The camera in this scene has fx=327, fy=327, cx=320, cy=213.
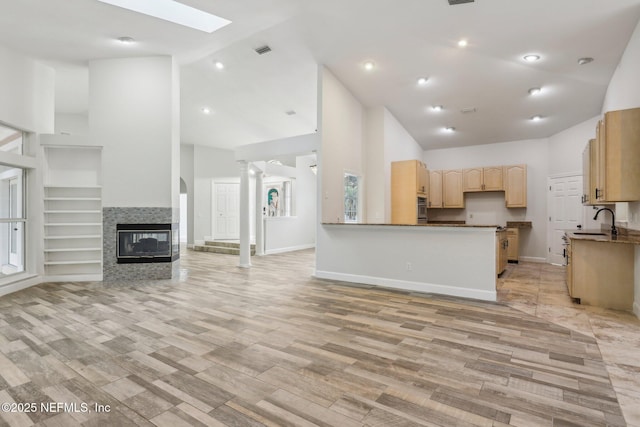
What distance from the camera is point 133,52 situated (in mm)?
5582

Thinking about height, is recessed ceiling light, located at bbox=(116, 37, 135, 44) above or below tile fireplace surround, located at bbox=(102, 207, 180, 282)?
above

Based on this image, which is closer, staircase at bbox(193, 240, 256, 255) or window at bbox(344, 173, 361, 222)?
window at bbox(344, 173, 361, 222)

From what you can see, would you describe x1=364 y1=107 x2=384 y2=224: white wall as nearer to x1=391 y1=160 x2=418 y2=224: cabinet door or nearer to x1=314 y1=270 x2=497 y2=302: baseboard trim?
x1=391 y1=160 x2=418 y2=224: cabinet door

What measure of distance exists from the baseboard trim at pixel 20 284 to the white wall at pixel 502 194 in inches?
349

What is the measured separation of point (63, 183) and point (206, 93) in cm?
365

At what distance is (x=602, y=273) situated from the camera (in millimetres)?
4039

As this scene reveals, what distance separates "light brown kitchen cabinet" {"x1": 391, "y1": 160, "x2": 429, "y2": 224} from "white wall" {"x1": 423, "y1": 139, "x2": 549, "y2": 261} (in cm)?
238

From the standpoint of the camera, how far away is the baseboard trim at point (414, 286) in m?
4.41

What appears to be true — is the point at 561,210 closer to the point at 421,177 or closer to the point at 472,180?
the point at 472,180

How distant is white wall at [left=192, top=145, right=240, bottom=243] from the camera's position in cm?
1108

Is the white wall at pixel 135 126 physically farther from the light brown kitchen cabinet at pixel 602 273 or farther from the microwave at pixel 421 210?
the light brown kitchen cabinet at pixel 602 273

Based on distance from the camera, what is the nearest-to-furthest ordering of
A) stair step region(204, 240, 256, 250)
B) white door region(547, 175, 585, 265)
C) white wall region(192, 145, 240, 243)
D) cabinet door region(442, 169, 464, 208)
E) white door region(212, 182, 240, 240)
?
white door region(547, 175, 585, 265), cabinet door region(442, 169, 464, 208), stair step region(204, 240, 256, 250), white wall region(192, 145, 240, 243), white door region(212, 182, 240, 240)

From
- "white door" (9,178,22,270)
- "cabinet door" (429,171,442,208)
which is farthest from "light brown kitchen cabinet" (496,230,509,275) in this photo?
"white door" (9,178,22,270)

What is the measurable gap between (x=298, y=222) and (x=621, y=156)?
8288 millimetres
